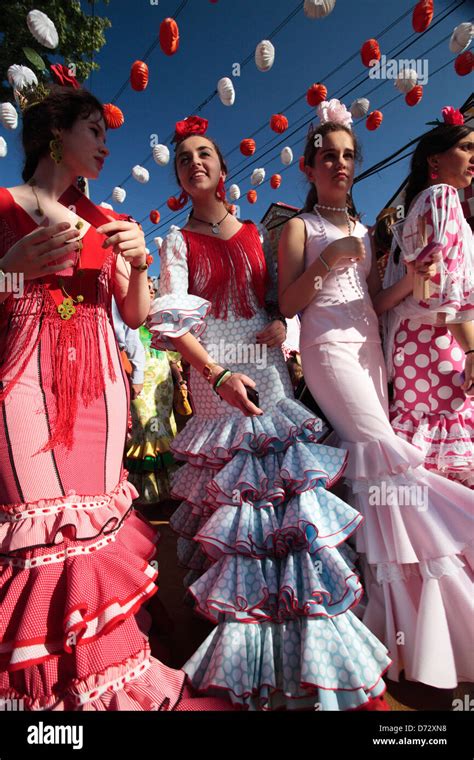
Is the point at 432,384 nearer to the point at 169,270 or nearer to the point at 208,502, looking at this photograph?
the point at 208,502

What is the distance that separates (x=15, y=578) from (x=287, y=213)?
17.2 meters

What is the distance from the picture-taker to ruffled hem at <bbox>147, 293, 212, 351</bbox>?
1603mm

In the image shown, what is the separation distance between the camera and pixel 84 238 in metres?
1.40

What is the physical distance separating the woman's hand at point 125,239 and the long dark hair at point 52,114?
0.45 m

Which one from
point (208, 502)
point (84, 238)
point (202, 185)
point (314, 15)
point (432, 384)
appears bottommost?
point (208, 502)

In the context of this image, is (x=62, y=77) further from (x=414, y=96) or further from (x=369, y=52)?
(x=414, y=96)

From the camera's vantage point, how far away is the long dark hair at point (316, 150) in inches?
72.4

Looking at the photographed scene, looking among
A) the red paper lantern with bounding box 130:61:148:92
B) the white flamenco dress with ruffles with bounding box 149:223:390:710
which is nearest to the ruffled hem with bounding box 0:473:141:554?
the white flamenco dress with ruffles with bounding box 149:223:390:710

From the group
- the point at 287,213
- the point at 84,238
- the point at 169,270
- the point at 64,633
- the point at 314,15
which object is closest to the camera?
the point at 64,633

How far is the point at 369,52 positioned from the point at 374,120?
1.57 meters

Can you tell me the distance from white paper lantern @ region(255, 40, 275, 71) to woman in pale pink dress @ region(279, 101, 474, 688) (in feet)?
15.3

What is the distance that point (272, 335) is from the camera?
1.75m

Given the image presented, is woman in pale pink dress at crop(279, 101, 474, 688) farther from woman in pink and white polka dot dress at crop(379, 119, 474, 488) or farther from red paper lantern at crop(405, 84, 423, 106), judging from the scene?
red paper lantern at crop(405, 84, 423, 106)
